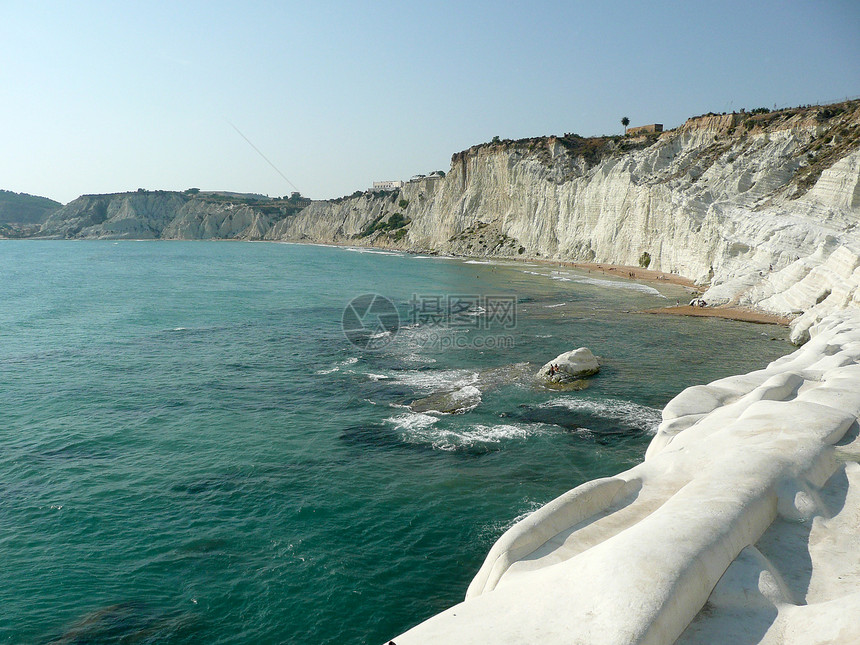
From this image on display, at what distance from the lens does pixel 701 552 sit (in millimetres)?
6320

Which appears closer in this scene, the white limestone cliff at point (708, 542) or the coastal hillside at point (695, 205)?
the white limestone cliff at point (708, 542)

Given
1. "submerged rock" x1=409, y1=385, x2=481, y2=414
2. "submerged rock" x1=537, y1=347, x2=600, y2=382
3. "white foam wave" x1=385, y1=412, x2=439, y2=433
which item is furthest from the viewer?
"submerged rock" x1=537, y1=347, x2=600, y2=382

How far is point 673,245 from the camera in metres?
64.6

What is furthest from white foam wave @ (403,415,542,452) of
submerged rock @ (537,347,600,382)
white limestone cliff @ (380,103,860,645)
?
white limestone cliff @ (380,103,860,645)

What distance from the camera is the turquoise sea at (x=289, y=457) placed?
10602 mm

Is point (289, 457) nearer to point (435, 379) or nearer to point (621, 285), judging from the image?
point (435, 379)

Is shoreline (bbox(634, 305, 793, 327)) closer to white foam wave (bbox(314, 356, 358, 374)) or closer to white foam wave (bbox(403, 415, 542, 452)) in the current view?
white foam wave (bbox(314, 356, 358, 374))

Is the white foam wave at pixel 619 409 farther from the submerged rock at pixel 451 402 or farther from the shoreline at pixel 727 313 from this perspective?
the shoreline at pixel 727 313

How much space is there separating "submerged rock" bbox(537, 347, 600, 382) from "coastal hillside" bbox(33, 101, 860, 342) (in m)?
13.3

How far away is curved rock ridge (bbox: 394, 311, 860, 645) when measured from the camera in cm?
575

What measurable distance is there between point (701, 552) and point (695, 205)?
5941cm

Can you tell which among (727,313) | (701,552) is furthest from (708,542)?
(727,313)

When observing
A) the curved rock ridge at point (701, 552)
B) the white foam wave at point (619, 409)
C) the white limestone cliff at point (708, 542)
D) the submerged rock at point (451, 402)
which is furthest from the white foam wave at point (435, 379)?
the curved rock ridge at point (701, 552)

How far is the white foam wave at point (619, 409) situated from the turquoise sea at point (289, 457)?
113mm
